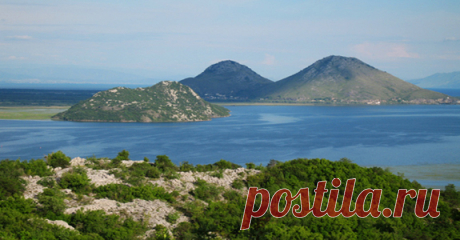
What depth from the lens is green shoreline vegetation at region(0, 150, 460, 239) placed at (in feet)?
68.8

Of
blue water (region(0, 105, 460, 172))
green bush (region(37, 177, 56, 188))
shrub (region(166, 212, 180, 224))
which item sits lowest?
blue water (region(0, 105, 460, 172))

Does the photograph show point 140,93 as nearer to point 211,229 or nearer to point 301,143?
point 301,143

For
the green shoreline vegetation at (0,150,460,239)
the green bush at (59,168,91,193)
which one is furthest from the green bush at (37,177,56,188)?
the green bush at (59,168,91,193)

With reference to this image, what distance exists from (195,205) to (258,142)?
63.6 metres

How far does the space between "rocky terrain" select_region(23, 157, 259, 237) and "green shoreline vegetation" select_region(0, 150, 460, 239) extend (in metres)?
0.14

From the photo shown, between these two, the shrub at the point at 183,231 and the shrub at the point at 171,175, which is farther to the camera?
the shrub at the point at 171,175

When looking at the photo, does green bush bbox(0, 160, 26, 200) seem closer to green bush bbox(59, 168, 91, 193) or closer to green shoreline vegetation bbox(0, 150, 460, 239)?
green shoreline vegetation bbox(0, 150, 460, 239)

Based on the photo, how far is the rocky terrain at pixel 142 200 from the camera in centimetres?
2314

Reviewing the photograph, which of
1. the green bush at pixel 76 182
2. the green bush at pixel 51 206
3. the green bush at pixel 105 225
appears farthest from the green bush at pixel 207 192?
the green bush at pixel 51 206

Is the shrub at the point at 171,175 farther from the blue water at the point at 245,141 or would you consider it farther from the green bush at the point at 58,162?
the blue water at the point at 245,141

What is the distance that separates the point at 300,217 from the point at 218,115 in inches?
5057

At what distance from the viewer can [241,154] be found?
242 feet

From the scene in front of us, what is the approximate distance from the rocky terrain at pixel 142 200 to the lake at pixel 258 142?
105 feet

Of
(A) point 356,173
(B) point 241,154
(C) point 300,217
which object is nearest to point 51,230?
(C) point 300,217
